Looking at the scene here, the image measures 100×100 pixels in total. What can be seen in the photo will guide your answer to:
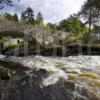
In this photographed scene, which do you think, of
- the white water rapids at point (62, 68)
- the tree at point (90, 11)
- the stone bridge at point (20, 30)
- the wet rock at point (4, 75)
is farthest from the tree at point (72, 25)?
the wet rock at point (4, 75)

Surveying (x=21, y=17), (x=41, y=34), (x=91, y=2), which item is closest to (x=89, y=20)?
(x=91, y=2)

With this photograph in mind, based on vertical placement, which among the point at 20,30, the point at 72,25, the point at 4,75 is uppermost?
the point at 72,25

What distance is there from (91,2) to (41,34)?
1109 centimetres

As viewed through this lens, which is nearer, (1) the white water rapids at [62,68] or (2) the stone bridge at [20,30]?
(1) the white water rapids at [62,68]

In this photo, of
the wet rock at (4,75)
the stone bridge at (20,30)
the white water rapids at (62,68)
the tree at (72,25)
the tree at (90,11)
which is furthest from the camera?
the tree at (72,25)

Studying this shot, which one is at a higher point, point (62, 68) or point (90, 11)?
point (90, 11)

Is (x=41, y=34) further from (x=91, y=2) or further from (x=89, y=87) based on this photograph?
(x=89, y=87)

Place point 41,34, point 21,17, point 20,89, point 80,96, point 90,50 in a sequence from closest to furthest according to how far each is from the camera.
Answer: point 80,96 → point 20,89 → point 90,50 → point 41,34 → point 21,17

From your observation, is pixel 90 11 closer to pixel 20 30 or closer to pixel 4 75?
pixel 20 30

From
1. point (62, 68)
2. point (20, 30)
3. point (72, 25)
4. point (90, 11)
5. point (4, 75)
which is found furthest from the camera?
point (72, 25)

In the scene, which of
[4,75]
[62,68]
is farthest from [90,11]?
[4,75]

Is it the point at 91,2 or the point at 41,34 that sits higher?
the point at 91,2

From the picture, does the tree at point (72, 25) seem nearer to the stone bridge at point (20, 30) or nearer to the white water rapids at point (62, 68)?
the stone bridge at point (20, 30)

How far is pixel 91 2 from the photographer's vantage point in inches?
1742
